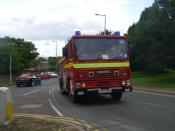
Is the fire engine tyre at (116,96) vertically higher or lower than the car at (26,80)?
lower

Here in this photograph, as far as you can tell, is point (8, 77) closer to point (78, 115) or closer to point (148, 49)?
point (148, 49)

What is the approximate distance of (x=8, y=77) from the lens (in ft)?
224

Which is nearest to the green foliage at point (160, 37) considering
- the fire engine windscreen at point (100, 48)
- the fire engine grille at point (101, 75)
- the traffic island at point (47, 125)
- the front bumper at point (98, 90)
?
the fire engine windscreen at point (100, 48)

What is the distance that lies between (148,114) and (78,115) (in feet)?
8.38

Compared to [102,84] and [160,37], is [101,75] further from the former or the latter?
[160,37]

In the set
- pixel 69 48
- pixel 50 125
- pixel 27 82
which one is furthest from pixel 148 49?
pixel 50 125

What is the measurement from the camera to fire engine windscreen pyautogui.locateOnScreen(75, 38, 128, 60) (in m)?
20.4

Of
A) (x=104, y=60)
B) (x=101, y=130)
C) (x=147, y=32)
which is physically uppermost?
(x=147, y=32)

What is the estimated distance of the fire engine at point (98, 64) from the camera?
2027cm

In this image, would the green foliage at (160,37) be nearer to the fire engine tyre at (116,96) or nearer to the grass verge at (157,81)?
the grass verge at (157,81)

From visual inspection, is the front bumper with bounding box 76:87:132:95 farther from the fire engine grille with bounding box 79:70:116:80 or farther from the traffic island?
the traffic island

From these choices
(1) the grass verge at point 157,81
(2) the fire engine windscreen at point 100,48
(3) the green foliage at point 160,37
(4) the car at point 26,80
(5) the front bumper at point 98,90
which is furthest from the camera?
(4) the car at point 26,80

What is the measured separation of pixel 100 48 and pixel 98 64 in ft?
2.56

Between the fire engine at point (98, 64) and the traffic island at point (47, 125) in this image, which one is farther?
the fire engine at point (98, 64)
